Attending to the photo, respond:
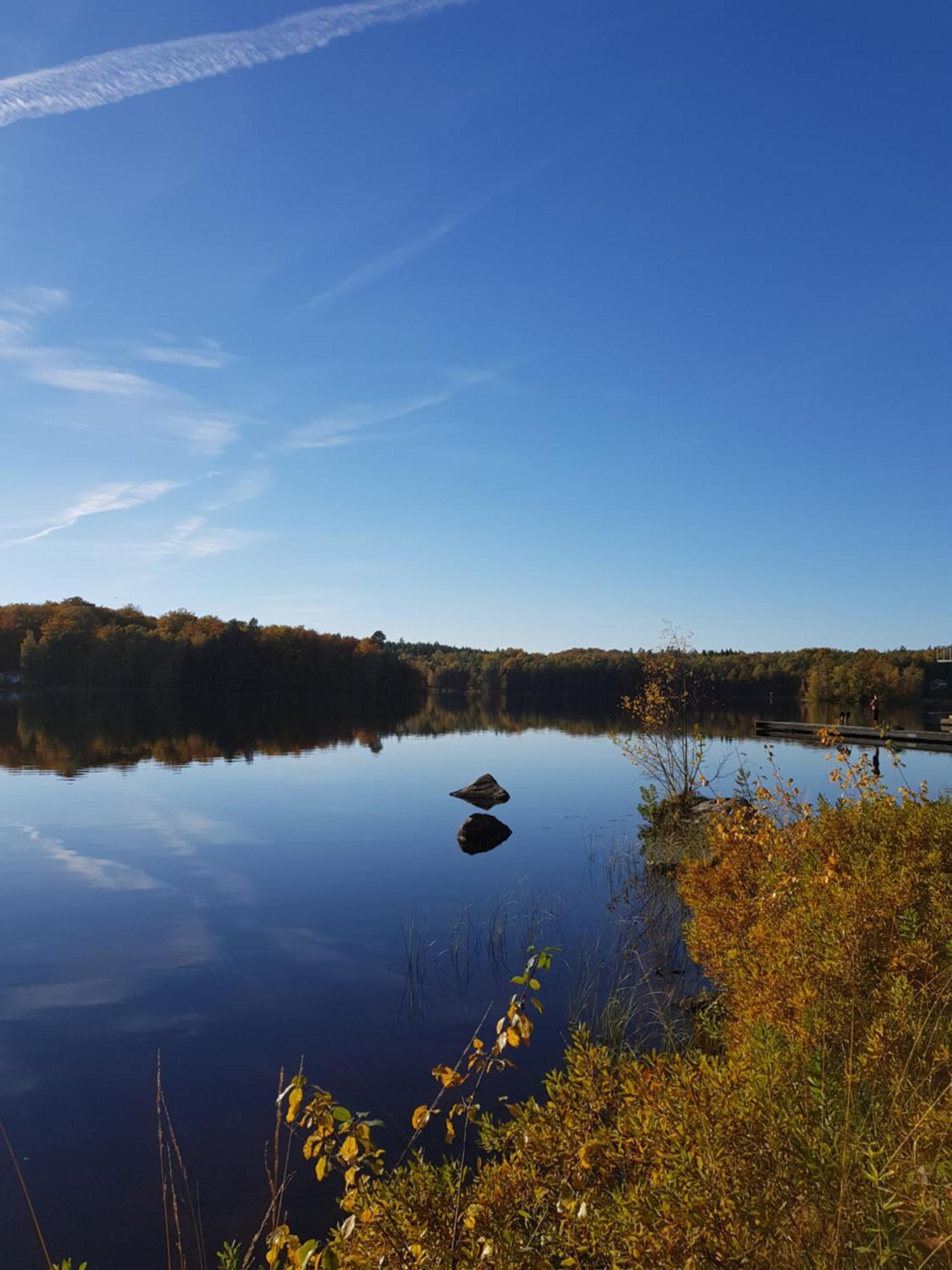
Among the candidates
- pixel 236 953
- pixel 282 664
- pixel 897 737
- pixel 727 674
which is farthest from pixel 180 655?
pixel 236 953

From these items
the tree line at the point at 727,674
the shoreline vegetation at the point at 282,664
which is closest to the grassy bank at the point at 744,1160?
the tree line at the point at 727,674

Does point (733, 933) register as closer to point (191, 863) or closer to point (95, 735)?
point (191, 863)

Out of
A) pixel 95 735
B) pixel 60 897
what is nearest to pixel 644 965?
pixel 60 897

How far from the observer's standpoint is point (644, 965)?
45.2 feet

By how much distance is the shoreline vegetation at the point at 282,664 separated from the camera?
11675 cm

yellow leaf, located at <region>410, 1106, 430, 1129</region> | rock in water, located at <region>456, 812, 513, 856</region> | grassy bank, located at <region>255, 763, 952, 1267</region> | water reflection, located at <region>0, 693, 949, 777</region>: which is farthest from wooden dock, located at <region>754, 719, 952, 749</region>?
yellow leaf, located at <region>410, 1106, 430, 1129</region>

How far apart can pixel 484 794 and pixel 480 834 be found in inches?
278

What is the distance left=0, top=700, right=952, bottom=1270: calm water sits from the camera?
859 centimetres

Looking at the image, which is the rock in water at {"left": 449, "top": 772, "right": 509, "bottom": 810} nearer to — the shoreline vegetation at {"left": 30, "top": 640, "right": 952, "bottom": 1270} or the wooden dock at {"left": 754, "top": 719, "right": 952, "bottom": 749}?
the wooden dock at {"left": 754, "top": 719, "right": 952, "bottom": 749}

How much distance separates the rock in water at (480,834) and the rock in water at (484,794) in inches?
231

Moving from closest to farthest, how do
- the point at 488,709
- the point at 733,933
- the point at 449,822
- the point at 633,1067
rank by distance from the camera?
1. the point at 633,1067
2. the point at 733,933
3. the point at 449,822
4. the point at 488,709

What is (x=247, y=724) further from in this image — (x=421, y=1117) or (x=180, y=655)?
(x=421, y=1117)

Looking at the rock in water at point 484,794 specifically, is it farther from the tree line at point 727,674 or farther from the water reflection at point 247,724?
the tree line at point 727,674

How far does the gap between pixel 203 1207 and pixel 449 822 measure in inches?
795
